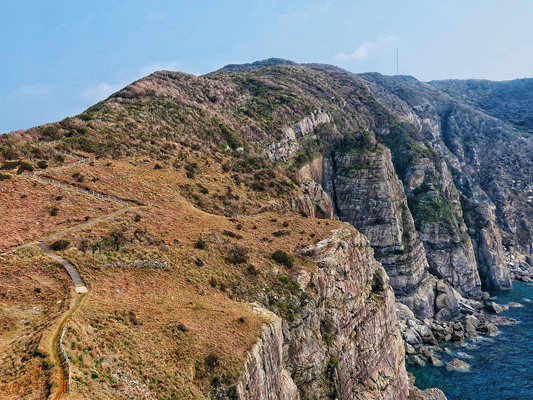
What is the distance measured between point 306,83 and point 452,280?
9997 cm

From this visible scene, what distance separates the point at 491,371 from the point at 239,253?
61.6m

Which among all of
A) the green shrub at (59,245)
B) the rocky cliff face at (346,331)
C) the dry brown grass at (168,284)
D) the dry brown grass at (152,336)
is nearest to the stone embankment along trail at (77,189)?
the dry brown grass at (168,284)

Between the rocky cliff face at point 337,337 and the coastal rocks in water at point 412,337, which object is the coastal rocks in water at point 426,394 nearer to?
the rocky cliff face at point 337,337

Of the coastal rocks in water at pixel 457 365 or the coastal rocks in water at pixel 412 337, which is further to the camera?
the coastal rocks in water at pixel 412 337

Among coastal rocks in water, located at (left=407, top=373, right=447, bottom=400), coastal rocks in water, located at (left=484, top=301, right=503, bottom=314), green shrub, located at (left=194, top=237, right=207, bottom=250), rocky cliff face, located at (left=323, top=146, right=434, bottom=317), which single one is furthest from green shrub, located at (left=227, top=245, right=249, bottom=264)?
coastal rocks in water, located at (left=484, top=301, right=503, bottom=314)

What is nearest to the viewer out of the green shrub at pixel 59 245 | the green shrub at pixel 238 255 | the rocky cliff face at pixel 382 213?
the green shrub at pixel 59 245

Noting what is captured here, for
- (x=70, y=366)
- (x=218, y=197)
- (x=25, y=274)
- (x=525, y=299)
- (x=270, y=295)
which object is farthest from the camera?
(x=525, y=299)

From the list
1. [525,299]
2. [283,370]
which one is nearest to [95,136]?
[283,370]

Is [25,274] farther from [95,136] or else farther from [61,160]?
[95,136]

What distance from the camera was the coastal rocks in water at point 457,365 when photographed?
62.0m

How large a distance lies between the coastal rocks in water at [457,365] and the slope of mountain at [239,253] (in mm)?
7245

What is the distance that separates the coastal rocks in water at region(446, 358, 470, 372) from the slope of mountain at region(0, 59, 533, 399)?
7.24 m

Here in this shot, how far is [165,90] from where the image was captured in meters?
83.8

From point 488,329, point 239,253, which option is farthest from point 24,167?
point 488,329
